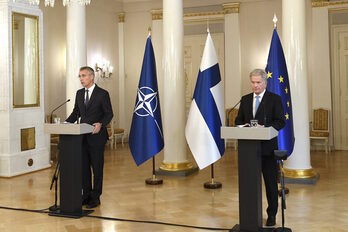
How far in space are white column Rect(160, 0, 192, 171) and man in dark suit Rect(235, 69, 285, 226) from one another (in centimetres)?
329

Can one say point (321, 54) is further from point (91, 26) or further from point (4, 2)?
point (4, 2)

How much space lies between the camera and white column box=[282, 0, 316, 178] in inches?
298

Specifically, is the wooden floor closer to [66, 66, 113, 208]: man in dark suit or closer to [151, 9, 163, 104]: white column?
[66, 66, 113, 208]: man in dark suit

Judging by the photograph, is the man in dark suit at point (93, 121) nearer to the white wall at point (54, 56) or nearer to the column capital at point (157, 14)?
the white wall at point (54, 56)

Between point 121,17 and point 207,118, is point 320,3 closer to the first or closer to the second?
point 121,17

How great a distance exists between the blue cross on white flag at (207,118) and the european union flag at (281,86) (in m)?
0.87

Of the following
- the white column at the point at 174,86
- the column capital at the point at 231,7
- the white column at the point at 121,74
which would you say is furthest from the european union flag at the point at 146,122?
the white column at the point at 121,74

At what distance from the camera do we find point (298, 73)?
7.56 m

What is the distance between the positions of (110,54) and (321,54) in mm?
6263

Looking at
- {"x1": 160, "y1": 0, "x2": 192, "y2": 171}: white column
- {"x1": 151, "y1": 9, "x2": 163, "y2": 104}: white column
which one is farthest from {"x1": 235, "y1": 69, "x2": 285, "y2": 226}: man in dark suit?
{"x1": 151, "y1": 9, "x2": 163, "y2": 104}: white column

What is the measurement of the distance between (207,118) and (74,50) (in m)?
3.12

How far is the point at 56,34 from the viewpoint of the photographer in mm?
11867

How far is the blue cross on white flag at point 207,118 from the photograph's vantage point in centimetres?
729

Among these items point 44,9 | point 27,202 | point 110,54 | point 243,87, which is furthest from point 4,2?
point 243,87
